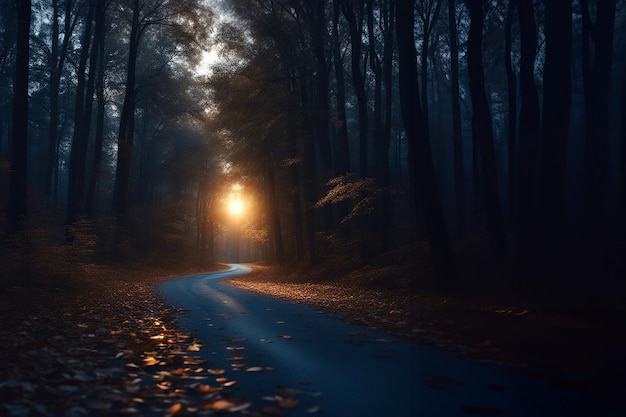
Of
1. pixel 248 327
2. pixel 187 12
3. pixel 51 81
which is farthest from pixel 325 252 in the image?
pixel 51 81

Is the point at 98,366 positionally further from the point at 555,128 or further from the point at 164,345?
the point at 555,128

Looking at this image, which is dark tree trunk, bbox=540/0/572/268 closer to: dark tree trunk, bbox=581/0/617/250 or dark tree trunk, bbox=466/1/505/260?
dark tree trunk, bbox=466/1/505/260

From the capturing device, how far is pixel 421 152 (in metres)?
11.7

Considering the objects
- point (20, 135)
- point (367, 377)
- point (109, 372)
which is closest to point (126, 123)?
point (20, 135)

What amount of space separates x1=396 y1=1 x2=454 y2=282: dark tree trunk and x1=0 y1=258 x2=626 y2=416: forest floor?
1091mm

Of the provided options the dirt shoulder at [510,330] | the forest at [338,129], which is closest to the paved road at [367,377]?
the dirt shoulder at [510,330]

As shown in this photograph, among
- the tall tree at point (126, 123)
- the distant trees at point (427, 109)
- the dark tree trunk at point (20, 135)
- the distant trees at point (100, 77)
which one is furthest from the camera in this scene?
the tall tree at point (126, 123)

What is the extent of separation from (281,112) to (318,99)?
178 centimetres

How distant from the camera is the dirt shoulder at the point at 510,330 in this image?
4.82 meters

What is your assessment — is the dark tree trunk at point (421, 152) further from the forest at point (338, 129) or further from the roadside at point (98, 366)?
the roadside at point (98, 366)

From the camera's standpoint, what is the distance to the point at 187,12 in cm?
2195

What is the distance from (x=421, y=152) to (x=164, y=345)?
7.91 metres

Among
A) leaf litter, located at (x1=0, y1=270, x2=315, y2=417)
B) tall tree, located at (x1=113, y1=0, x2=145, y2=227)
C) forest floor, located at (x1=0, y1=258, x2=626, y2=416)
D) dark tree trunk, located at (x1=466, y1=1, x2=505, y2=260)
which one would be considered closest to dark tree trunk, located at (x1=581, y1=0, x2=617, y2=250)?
dark tree trunk, located at (x1=466, y1=1, x2=505, y2=260)

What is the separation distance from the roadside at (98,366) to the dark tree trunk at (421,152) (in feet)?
21.0
